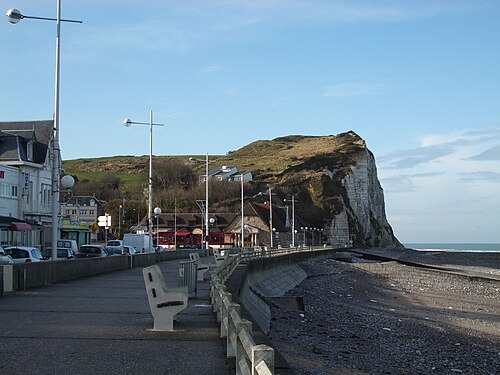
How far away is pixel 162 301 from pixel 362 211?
145 metres

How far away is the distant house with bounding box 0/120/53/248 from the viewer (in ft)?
198

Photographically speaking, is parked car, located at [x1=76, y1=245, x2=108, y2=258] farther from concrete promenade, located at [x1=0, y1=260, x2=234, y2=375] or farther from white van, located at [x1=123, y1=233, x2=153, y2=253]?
concrete promenade, located at [x1=0, y1=260, x2=234, y2=375]

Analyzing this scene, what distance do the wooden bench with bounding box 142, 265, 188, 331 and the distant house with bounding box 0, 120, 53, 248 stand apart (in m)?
46.6

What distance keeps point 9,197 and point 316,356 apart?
49.2m

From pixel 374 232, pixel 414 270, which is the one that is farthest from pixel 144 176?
pixel 414 270

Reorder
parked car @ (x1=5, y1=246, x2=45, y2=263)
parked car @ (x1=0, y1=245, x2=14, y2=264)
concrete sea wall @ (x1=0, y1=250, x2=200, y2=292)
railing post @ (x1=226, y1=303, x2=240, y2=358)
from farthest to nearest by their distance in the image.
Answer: parked car @ (x1=5, y1=246, x2=45, y2=263), parked car @ (x1=0, y1=245, x2=14, y2=264), concrete sea wall @ (x1=0, y1=250, x2=200, y2=292), railing post @ (x1=226, y1=303, x2=240, y2=358)

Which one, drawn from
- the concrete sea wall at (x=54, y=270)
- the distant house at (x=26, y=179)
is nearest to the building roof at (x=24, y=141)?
the distant house at (x=26, y=179)

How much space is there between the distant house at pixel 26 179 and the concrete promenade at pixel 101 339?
42284 millimetres

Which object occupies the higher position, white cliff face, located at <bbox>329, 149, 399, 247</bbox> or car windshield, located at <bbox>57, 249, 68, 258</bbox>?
white cliff face, located at <bbox>329, 149, 399, 247</bbox>

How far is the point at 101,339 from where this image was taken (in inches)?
460

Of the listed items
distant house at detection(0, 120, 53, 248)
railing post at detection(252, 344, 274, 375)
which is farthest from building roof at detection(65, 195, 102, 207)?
railing post at detection(252, 344, 274, 375)

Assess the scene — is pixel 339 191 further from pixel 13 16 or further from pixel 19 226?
pixel 13 16

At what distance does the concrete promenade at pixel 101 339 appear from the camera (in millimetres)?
9375

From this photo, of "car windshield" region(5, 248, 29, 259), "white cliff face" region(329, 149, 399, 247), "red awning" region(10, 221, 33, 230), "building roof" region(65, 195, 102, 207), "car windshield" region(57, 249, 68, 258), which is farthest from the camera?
"white cliff face" region(329, 149, 399, 247)
